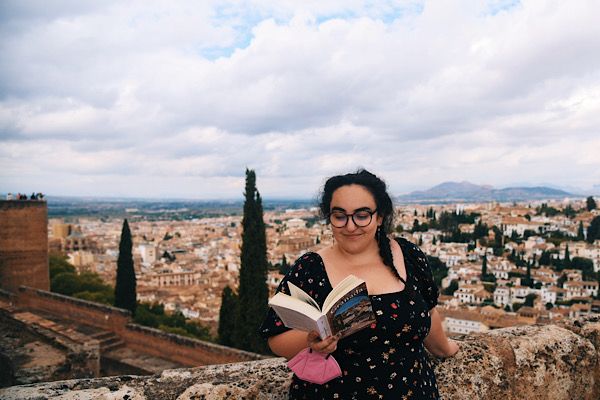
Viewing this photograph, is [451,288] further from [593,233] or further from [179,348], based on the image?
[179,348]

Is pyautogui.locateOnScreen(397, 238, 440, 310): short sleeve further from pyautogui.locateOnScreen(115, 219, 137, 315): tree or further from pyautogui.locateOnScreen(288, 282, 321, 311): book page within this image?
pyautogui.locateOnScreen(115, 219, 137, 315): tree

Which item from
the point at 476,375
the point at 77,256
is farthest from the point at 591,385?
the point at 77,256

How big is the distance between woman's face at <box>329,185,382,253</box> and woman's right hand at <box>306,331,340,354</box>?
0.37 metres

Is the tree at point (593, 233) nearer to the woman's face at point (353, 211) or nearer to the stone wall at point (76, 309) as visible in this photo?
the stone wall at point (76, 309)

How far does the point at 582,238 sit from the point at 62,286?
6091 cm

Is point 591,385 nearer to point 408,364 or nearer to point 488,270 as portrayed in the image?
point 408,364

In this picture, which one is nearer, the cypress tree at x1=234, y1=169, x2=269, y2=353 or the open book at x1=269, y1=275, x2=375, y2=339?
the open book at x1=269, y1=275, x2=375, y2=339

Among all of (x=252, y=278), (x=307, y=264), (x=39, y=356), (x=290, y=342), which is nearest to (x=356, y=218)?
(x=307, y=264)

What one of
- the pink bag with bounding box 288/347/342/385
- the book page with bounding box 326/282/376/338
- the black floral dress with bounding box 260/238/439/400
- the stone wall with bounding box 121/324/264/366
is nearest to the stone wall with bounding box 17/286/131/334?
the stone wall with bounding box 121/324/264/366

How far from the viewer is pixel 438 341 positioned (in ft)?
5.87

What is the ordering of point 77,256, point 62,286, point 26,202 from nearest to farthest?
point 26,202
point 62,286
point 77,256

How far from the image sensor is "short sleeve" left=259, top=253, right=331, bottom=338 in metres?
1.52

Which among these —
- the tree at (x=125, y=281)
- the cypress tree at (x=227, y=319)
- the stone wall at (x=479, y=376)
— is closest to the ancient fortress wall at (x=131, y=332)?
the tree at (x=125, y=281)

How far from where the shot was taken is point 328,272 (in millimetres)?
1593
